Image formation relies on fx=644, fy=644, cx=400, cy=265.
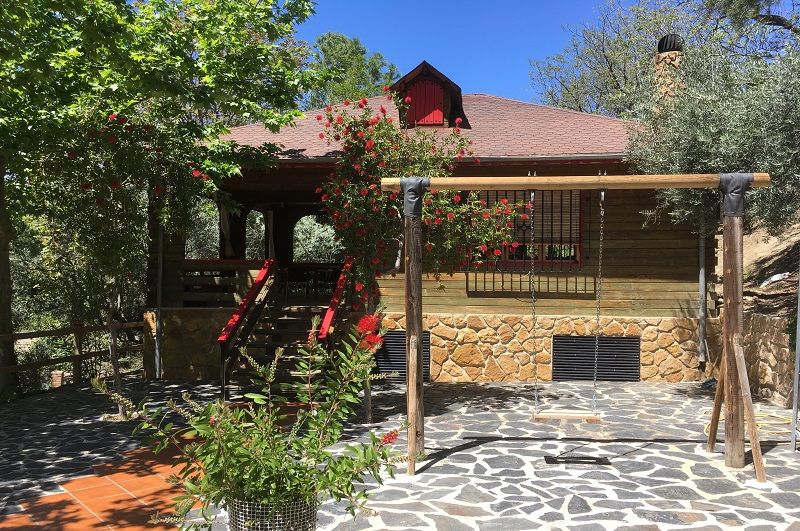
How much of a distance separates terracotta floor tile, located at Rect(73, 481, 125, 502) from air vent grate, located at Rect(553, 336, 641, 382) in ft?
26.7

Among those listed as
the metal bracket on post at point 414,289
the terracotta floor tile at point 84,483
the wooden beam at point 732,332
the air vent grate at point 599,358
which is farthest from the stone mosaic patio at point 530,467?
the air vent grate at point 599,358

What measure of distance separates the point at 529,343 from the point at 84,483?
25.9 feet

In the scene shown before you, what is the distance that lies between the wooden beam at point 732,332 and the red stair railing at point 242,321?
6.09m

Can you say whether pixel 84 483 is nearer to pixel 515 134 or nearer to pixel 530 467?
pixel 530 467

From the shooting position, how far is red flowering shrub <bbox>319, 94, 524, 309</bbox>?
8391 mm

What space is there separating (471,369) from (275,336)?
3.68m

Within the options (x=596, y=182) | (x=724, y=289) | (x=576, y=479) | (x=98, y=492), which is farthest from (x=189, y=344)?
(x=724, y=289)

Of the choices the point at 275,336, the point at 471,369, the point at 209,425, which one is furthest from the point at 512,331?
the point at 209,425

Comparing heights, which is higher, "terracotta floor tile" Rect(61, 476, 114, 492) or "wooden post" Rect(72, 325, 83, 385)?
"wooden post" Rect(72, 325, 83, 385)

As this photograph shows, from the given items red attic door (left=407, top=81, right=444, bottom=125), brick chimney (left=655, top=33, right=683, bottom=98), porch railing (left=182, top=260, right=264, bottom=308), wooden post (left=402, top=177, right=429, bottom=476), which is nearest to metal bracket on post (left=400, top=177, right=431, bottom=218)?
wooden post (left=402, top=177, right=429, bottom=476)

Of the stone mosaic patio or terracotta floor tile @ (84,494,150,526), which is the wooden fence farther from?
terracotta floor tile @ (84,494,150,526)

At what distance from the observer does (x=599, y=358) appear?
1207 centimetres

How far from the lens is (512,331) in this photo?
12.0m

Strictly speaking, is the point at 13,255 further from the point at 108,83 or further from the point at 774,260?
the point at 774,260
